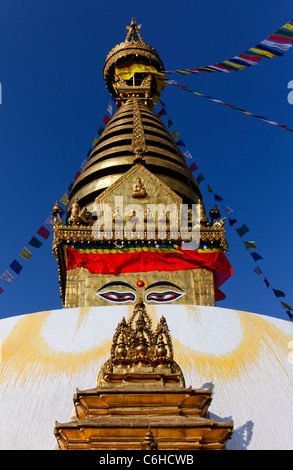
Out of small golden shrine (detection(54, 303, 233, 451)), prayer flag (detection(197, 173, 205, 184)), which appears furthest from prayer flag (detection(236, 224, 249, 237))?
small golden shrine (detection(54, 303, 233, 451))

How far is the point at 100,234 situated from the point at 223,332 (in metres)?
4.86

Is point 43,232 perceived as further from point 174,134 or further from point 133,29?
point 133,29

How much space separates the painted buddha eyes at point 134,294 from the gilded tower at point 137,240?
0.08ft

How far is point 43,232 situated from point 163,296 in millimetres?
4716

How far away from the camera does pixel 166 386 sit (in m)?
4.57

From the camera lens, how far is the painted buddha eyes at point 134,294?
10302 mm

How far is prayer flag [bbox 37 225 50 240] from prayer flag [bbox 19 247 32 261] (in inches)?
29.5

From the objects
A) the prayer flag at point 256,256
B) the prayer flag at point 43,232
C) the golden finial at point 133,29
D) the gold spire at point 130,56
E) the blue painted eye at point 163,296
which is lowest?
the blue painted eye at point 163,296

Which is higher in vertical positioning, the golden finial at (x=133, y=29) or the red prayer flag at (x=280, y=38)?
the golden finial at (x=133, y=29)

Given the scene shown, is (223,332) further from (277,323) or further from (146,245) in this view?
(146,245)

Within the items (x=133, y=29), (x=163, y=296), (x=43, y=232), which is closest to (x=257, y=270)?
(x=163, y=296)

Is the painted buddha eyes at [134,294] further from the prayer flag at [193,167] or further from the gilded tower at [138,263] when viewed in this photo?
the prayer flag at [193,167]

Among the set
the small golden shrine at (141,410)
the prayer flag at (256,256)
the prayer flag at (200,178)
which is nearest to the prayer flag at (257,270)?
the prayer flag at (256,256)

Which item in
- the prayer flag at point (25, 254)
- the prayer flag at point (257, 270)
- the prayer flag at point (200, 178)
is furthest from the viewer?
the prayer flag at point (200, 178)
